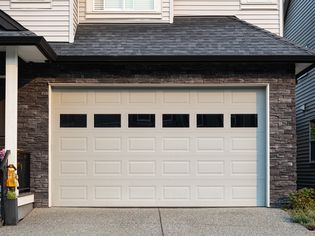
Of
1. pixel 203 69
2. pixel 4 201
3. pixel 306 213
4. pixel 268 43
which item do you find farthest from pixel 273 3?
pixel 4 201

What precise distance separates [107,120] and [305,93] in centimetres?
882

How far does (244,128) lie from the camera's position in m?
13.1

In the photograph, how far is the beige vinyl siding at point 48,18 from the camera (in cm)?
1344

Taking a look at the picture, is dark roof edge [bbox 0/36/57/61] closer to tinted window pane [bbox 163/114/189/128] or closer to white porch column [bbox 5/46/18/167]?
white porch column [bbox 5/46/18/167]

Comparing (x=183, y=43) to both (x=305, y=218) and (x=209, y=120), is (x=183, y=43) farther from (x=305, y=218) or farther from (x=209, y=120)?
(x=305, y=218)

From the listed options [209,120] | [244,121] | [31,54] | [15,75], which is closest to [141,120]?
[209,120]

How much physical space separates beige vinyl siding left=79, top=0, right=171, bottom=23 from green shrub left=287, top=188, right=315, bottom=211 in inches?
209

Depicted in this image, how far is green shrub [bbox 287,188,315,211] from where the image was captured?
39.6 feet

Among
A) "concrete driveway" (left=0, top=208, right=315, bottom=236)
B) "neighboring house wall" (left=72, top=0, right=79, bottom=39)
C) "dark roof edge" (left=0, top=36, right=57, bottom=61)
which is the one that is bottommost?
"concrete driveway" (left=0, top=208, right=315, bottom=236)

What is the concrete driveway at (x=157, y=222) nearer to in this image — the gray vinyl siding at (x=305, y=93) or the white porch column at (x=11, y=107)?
the white porch column at (x=11, y=107)

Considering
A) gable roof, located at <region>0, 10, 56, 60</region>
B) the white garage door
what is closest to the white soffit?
gable roof, located at <region>0, 10, 56, 60</region>

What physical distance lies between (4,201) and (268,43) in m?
6.74

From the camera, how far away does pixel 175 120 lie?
13.1m

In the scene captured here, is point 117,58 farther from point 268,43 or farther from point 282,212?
point 282,212
